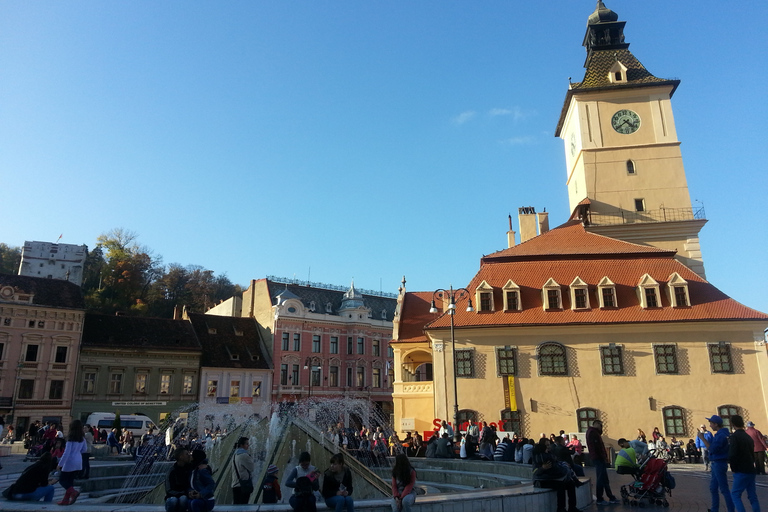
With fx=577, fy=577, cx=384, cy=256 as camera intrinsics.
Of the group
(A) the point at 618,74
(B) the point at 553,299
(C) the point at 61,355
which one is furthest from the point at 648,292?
(C) the point at 61,355

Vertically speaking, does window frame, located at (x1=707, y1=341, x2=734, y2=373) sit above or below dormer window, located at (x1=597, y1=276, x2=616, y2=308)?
below

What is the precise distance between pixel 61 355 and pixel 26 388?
10.6ft

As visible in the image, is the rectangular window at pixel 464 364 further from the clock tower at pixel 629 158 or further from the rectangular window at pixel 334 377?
the rectangular window at pixel 334 377

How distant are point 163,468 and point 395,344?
21.6 m

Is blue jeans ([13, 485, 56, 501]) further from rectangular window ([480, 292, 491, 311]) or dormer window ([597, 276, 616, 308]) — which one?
dormer window ([597, 276, 616, 308])

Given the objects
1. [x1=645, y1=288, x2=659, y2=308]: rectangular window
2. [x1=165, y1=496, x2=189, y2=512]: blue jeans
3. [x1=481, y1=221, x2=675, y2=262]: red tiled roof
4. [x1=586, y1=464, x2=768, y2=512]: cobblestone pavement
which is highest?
[x1=481, y1=221, x2=675, y2=262]: red tiled roof

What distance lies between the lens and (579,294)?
32594 millimetres

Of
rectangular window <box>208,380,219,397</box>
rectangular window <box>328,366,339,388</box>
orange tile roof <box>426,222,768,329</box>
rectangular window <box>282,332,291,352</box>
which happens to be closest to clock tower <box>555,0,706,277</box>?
orange tile roof <box>426,222,768,329</box>

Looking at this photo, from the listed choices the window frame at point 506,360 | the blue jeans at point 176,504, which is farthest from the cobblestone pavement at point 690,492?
the window frame at point 506,360

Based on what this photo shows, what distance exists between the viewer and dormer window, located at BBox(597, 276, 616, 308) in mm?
32125

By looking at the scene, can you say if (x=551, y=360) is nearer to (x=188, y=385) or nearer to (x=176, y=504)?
(x=176, y=504)

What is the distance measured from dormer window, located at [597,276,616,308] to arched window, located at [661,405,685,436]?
5.98m

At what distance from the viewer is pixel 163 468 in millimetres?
17828

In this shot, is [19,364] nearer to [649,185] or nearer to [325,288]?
[325,288]
